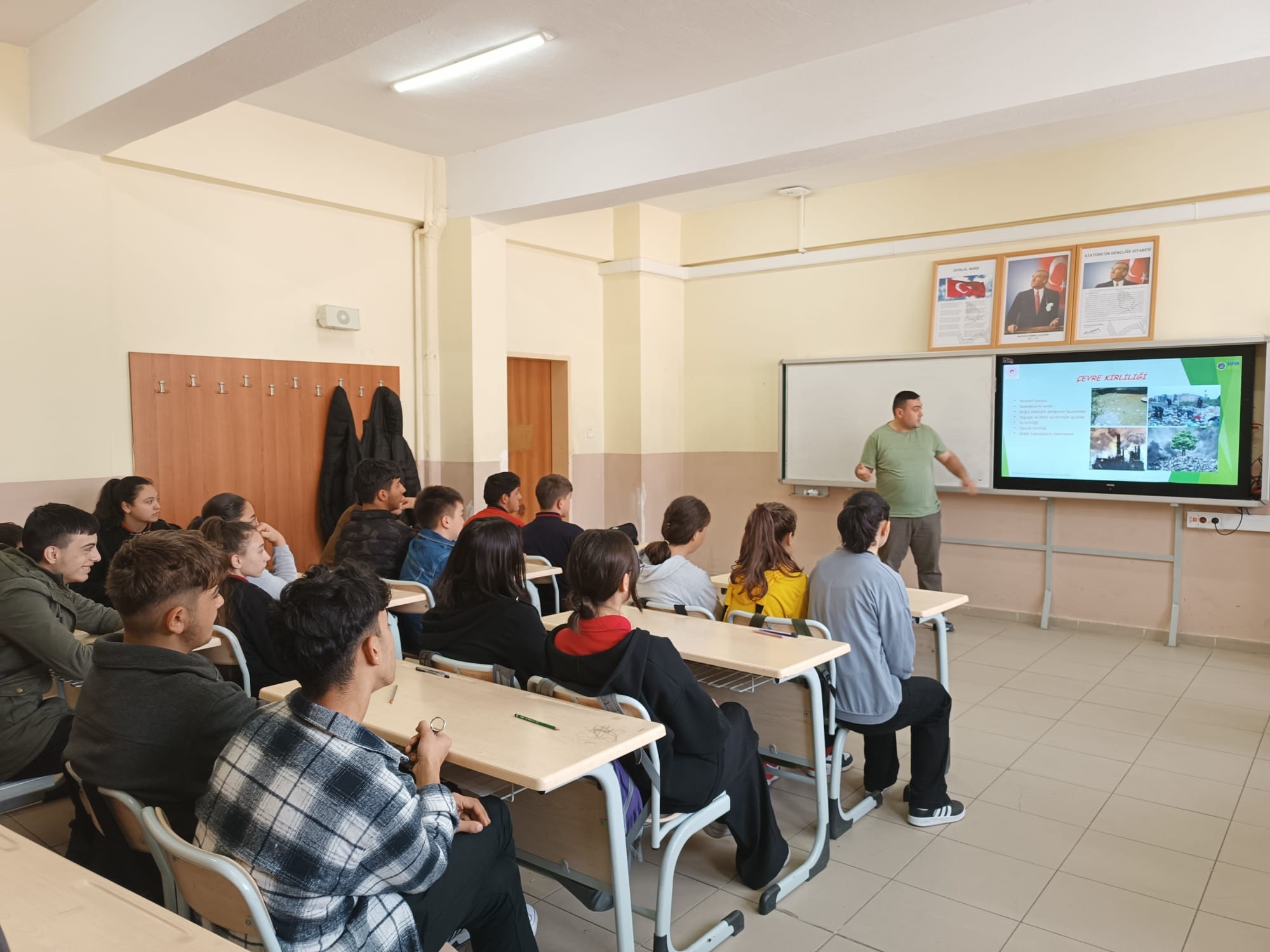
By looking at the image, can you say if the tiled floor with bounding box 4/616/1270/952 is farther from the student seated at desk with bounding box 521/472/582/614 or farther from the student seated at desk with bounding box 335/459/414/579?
the student seated at desk with bounding box 521/472/582/614

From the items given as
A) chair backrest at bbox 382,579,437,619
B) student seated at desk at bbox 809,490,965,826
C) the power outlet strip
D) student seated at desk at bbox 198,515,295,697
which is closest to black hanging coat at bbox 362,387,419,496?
chair backrest at bbox 382,579,437,619

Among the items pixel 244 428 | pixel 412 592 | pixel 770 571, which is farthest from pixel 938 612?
pixel 244 428

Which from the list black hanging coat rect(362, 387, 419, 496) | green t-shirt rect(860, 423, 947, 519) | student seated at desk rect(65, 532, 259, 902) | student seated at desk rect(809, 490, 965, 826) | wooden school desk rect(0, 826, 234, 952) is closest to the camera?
wooden school desk rect(0, 826, 234, 952)

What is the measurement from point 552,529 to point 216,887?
3000 mm

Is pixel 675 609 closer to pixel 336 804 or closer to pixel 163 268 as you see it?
pixel 336 804

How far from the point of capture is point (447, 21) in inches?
157

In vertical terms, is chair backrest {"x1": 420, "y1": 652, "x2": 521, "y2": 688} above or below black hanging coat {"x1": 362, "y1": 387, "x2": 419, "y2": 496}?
below

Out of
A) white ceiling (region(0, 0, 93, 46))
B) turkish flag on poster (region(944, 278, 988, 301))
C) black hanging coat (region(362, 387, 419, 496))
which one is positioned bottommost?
black hanging coat (region(362, 387, 419, 496))

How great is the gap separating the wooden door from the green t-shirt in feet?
8.70

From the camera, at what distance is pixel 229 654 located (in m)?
3.11

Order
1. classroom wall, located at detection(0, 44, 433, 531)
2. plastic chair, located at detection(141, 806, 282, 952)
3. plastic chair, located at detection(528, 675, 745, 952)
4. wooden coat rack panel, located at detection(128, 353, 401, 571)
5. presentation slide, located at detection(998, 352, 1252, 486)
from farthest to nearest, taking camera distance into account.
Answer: presentation slide, located at detection(998, 352, 1252, 486) → wooden coat rack panel, located at detection(128, 353, 401, 571) → classroom wall, located at detection(0, 44, 433, 531) → plastic chair, located at detection(528, 675, 745, 952) → plastic chair, located at detection(141, 806, 282, 952)

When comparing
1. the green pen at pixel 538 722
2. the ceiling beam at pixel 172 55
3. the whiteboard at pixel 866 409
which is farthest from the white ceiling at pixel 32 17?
the whiteboard at pixel 866 409

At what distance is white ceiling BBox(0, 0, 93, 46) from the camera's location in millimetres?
3709

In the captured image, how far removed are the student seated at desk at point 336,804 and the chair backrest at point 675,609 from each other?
5.49 ft
